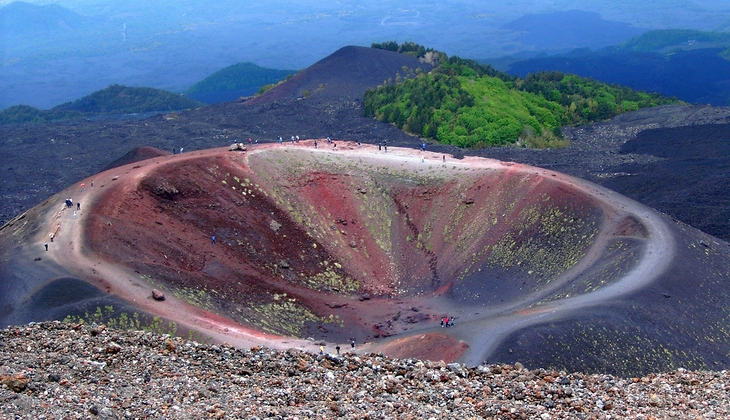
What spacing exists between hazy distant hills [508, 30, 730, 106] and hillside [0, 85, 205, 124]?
222 ft

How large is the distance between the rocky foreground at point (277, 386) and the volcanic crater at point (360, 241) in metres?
7.53

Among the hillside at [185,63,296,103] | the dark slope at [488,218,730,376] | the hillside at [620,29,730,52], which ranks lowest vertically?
the dark slope at [488,218,730,376]

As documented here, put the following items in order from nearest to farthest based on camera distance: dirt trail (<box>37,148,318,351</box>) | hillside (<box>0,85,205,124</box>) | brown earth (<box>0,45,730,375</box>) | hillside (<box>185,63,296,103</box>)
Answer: brown earth (<box>0,45,730,375</box>), dirt trail (<box>37,148,318,351</box>), hillside (<box>0,85,205,124</box>), hillside (<box>185,63,296,103</box>)

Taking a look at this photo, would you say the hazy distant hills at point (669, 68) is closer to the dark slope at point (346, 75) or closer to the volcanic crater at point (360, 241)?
the dark slope at point (346, 75)

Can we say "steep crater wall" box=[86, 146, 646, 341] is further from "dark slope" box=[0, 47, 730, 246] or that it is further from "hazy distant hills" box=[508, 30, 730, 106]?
"hazy distant hills" box=[508, 30, 730, 106]

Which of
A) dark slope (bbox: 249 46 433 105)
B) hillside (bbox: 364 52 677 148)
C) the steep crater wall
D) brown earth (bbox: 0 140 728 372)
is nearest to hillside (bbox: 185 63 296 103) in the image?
dark slope (bbox: 249 46 433 105)

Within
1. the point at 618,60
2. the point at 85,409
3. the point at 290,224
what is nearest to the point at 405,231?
the point at 290,224

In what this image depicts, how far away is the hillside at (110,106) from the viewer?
348 feet

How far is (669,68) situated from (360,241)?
11709 centimetres

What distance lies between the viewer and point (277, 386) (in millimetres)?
18984

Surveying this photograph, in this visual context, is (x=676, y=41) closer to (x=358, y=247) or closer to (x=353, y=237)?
(x=353, y=237)

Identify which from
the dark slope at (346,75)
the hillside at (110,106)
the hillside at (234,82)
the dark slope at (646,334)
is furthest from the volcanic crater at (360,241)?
the hillside at (234,82)

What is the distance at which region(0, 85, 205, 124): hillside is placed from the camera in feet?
348

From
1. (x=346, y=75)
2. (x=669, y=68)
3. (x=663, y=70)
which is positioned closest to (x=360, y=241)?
(x=346, y=75)
